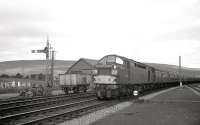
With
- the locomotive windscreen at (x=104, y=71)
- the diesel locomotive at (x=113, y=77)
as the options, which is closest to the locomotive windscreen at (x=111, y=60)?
the diesel locomotive at (x=113, y=77)

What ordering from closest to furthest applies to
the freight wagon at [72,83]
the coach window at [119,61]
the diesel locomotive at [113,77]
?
the diesel locomotive at [113,77] < the coach window at [119,61] < the freight wagon at [72,83]

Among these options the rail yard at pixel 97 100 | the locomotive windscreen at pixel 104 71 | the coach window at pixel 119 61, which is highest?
the coach window at pixel 119 61

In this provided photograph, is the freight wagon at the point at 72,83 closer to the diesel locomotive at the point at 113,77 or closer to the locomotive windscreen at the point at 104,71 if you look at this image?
the diesel locomotive at the point at 113,77

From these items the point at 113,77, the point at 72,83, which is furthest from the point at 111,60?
the point at 72,83

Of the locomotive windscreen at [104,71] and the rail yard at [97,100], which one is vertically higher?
the locomotive windscreen at [104,71]

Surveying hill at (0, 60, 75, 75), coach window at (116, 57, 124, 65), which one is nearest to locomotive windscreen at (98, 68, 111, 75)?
coach window at (116, 57, 124, 65)

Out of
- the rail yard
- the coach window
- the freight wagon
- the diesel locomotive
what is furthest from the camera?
the freight wagon

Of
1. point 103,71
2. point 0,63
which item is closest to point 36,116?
point 103,71

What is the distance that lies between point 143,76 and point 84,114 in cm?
1799

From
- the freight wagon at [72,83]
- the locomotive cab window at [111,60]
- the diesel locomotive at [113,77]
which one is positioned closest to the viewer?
the diesel locomotive at [113,77]

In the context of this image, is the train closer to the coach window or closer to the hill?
the coach window

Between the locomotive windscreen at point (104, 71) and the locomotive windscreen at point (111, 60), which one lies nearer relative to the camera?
the locomotive windscreen at point (104, 71)

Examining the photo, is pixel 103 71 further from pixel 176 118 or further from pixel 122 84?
pixel 176 118

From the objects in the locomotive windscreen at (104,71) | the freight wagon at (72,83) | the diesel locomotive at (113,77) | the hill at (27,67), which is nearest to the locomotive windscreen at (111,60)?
the diesel locomotive at (113,77)
